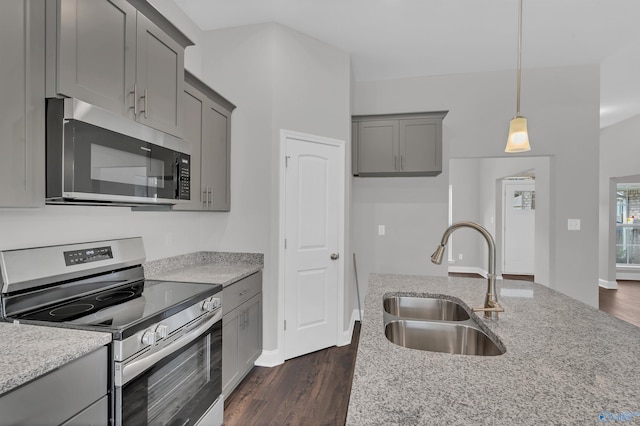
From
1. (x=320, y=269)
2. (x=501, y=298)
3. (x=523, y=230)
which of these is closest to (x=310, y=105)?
(x=320, y=269)

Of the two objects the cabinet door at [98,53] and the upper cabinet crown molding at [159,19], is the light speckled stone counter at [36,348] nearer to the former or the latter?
the cabinet door at [98,53]

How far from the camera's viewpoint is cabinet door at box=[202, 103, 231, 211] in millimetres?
2457

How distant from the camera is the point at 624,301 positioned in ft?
16.3

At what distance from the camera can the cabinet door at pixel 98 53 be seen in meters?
1.28

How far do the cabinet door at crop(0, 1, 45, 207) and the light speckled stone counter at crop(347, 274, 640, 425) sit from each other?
1.34m

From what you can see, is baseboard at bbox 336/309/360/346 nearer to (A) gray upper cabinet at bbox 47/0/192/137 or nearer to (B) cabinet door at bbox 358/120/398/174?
(B) cabinet door at bbox 358/120/398/174

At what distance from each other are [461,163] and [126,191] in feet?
21.9

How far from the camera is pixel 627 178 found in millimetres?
5410

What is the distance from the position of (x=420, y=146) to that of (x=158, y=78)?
2603 mm

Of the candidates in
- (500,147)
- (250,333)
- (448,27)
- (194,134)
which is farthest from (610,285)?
(194,134)

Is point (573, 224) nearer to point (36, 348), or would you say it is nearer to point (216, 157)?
point (216, 157)

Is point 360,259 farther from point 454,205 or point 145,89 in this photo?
point 454,205

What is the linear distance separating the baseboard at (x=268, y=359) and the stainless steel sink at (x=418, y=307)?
1.44 meters

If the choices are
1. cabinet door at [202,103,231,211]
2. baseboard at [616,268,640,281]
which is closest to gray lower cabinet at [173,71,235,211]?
cabinet door at [202,103,231,211]
